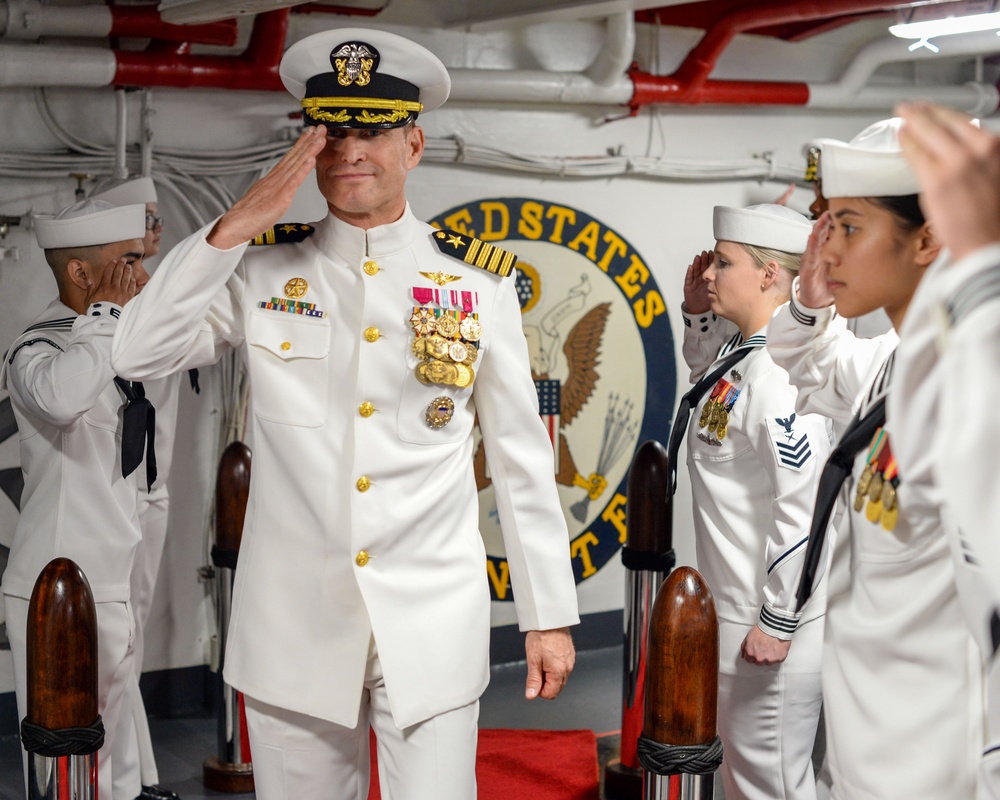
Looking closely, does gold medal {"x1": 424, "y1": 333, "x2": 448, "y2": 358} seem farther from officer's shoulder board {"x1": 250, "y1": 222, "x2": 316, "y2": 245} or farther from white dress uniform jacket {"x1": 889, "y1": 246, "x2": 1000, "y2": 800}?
white dress uniform jacket {"x1": 889, "y1": 246, "x2": 1000, "y2": 800}

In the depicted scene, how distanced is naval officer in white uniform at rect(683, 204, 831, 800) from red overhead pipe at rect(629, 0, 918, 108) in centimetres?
223

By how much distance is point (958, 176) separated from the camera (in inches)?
47.2

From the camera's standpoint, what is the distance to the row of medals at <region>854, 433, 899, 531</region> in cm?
178

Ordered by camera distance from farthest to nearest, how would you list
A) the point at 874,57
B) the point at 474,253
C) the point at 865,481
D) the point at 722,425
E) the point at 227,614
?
the point at 874,57 < the point at 227,614 < the point at 722,425 < the point at 474,253 < the point at 865,481

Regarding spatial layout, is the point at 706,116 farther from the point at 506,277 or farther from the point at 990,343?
the point at 990,343

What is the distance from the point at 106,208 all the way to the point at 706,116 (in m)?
3.34

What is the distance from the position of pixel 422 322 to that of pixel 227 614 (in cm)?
213

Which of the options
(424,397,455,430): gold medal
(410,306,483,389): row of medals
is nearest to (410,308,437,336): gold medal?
(410,306,483,389): row of medals

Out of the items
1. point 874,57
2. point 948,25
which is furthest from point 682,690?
point 874,57

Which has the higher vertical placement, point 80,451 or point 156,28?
point 156,28

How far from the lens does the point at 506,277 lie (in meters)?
2.54

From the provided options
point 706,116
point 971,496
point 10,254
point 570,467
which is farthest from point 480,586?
point 706,116

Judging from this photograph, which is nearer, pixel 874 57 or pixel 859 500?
pixel 859 500

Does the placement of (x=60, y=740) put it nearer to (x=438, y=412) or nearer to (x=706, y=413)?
(x=438, y=412)
